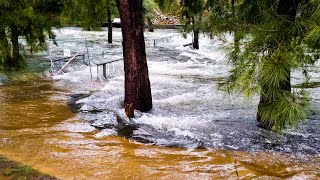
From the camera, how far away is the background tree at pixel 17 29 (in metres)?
6.35

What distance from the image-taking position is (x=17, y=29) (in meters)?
6.68

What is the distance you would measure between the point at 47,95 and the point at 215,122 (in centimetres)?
507

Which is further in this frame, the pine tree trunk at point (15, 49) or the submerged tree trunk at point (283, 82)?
the pine tree trunk at point (15, 49)

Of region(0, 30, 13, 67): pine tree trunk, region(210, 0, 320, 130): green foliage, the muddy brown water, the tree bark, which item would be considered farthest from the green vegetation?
region(210, 0, 320, 130): green foliage

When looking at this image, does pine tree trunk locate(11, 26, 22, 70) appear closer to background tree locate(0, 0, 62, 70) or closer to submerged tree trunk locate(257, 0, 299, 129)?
background tree locate(0, 0, 62, 70)

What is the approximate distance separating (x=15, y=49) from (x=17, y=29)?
0.39 m

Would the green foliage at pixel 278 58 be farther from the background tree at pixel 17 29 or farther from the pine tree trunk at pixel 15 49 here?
the pine tree trunk at pixel 15 49

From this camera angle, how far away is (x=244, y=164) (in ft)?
17.2

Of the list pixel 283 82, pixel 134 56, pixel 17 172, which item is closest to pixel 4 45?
pixel 134 56

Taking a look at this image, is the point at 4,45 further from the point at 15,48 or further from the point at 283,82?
the point at 283,82

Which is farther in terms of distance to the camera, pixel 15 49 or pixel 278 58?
pixel 15 49

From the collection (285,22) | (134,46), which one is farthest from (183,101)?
(285,22)

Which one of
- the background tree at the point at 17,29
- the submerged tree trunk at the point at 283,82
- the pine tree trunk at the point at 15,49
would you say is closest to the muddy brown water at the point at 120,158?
the submerged tree trunk at the point at 283,82

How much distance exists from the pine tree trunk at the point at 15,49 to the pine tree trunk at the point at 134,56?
2030 mm
